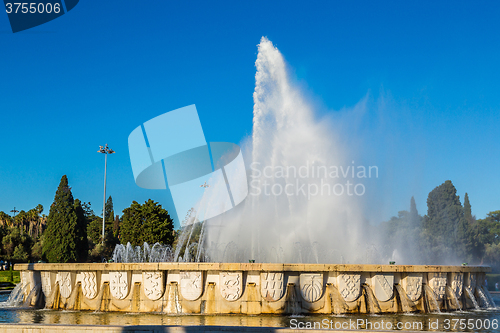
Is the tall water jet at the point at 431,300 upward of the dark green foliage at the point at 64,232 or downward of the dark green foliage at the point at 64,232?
downward

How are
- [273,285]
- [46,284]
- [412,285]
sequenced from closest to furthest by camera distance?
1. [273,285]
2. [412,285]
3. [46,284]

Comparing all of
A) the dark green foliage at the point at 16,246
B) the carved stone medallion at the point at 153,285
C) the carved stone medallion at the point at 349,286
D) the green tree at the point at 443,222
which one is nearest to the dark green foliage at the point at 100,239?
the dark green foliage at the point at 16,246

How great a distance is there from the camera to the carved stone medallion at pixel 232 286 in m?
10.8

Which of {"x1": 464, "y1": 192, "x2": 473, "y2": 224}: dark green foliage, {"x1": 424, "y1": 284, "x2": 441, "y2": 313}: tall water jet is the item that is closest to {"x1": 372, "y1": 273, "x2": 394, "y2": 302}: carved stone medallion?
{"x1": 424, "y1": 284, "x2": 441, "y2": 313}: tall water jet

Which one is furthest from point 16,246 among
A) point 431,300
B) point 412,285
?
point 431,300

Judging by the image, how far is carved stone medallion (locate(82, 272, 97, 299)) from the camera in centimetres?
1165

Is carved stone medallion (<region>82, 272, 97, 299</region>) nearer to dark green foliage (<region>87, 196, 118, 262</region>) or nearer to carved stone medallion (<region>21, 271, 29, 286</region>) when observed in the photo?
carved stone medallion (<region>21, 271, 29, 286</region>)

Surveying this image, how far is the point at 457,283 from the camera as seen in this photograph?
1204cm

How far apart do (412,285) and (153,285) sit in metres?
6.82

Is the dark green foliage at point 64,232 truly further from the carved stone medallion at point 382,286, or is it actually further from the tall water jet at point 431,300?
the tall water jet at point 431,300

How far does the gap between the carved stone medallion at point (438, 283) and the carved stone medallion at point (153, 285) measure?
23.5 feet

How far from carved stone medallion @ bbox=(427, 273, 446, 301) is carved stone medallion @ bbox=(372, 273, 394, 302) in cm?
127

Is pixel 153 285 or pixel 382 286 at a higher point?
pixel 153 285

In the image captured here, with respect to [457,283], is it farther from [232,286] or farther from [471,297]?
[232,286]
